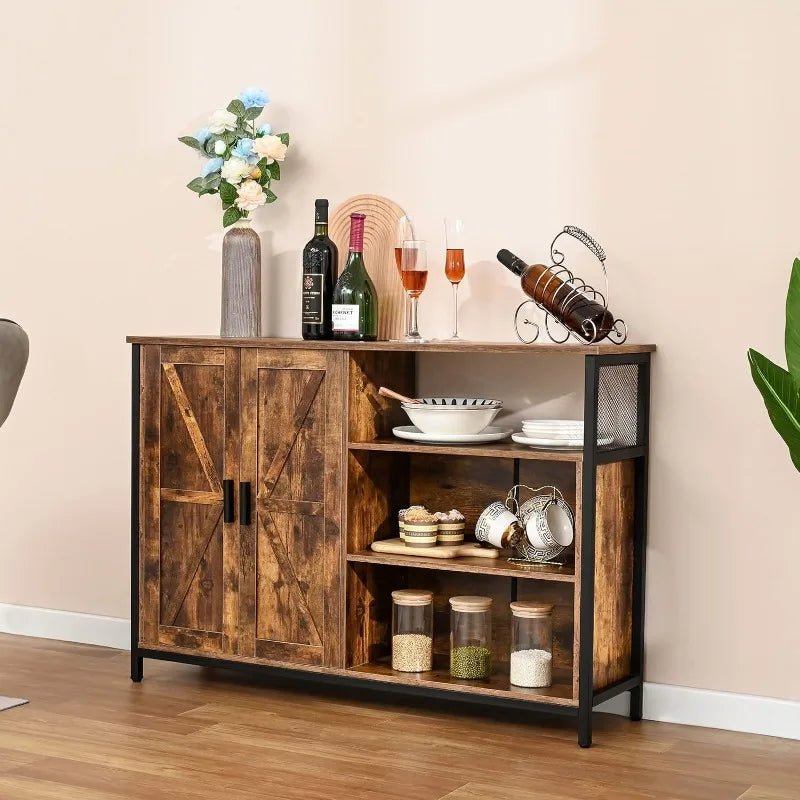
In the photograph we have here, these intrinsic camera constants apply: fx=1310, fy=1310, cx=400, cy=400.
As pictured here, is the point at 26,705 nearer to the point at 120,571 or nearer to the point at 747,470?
the point at 120,571

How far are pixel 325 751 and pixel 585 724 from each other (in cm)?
66

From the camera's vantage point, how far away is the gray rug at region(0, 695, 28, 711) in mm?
3635

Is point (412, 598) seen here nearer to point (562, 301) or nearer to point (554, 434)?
point (554, 434)

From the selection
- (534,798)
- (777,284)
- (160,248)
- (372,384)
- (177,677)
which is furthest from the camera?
(160,248)

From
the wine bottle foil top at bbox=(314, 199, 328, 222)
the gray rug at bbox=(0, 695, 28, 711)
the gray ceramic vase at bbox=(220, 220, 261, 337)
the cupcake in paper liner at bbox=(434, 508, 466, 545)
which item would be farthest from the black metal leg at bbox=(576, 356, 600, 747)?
the gray rug at bbox=(0, 695, 28, 711)

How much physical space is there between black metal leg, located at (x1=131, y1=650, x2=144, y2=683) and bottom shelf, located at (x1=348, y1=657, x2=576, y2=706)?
0.72m

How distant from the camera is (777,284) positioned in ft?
11.3

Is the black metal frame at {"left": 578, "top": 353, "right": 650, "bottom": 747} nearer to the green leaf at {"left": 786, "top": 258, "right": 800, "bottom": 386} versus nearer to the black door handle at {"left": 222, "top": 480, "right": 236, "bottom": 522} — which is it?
the green leaf at {"left": 786, "top": 258, "right": 800, "bottom": 386}

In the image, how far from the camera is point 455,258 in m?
3.65

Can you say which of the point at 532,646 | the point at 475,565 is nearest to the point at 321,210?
the point at 475,565

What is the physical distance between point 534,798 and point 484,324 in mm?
1437

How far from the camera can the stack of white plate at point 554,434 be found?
3424 millimetres

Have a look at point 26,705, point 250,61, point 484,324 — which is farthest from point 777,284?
point 26,705

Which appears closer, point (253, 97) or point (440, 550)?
point (440, 550)
